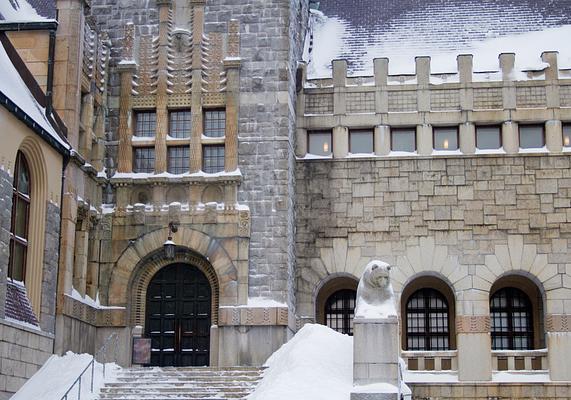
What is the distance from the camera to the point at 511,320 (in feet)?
98.5

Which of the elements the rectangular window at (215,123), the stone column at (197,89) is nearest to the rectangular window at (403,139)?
the rectangular window at (215,123)

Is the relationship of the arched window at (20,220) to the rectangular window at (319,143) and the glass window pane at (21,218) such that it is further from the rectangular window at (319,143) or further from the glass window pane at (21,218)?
the rectangular window at (319,143)

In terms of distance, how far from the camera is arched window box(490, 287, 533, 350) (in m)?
29.8

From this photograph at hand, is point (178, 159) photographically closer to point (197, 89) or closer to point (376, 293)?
point (197, 89)

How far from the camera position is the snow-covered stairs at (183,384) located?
2312 centimetres

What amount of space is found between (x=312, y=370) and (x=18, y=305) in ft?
21.7

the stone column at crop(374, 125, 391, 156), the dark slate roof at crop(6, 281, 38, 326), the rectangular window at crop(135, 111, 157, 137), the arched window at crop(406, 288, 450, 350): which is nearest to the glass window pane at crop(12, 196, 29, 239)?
the dark slate roof at crop(6, 281, 38, 326)

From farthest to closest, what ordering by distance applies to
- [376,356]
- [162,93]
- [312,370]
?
1. [162,93]
2. [312,370]
3. [376,356]

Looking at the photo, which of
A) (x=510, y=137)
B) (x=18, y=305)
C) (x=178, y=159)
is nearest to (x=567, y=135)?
(x=510, y=137)

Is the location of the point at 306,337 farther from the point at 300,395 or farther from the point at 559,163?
the point at 559,163

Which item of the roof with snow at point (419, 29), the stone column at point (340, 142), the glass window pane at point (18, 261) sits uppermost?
the roof with snow at point (419, 29)

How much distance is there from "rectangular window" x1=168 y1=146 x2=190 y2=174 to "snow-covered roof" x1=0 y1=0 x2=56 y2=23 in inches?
189

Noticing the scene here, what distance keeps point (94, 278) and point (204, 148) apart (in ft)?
15.1

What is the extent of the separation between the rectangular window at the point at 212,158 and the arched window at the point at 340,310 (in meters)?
5.29
